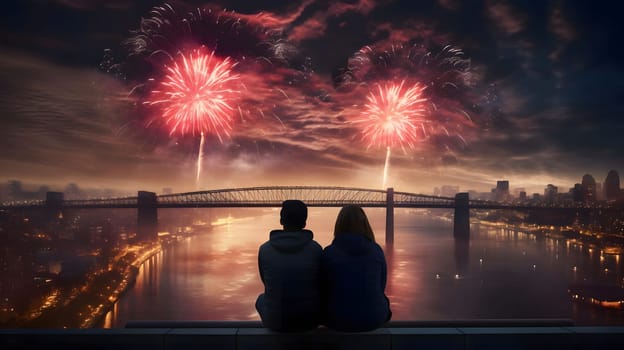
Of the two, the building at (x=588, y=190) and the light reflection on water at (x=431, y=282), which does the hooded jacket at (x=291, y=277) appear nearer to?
the light reflection on water at (x=431, y=282)

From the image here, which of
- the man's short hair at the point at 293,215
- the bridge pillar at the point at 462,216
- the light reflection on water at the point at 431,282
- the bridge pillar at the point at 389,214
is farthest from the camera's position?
the bridge pillar at the point at 462,216

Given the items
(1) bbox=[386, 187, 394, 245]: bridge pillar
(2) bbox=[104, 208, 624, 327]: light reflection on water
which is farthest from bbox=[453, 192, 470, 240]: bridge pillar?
(1) bbox=[386, 187, 394, 245]: bridge pillar

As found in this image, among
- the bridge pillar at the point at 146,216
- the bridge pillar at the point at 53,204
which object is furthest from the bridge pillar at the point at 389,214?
the bridge pillar at the point at 53,204

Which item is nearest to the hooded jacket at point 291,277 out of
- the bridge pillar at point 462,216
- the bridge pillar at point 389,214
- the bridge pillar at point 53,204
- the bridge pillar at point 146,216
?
the bridge pillar at point 389,214

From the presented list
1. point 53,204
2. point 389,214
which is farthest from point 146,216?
point 389,214

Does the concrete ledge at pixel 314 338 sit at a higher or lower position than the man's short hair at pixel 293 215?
lower

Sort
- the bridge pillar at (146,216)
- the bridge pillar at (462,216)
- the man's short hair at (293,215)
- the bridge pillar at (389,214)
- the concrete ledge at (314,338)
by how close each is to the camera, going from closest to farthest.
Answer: the concrete ledge at (314,338) < the man's short hair at (293,215) < the bridge pillar at (146,216) < the bridge pillar at (389,214) < the bridge pillar at (462,216)

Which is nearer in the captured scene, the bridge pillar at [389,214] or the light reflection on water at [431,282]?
the light reflection on water at [431,282]

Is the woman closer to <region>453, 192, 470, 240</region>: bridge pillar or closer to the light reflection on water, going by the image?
the light reflection on water

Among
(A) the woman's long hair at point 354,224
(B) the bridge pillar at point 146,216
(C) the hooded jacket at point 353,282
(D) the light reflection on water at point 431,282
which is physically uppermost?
(A) the woman's long hair at point 354,224
